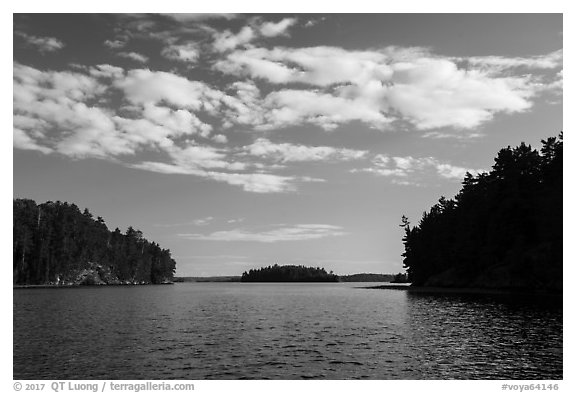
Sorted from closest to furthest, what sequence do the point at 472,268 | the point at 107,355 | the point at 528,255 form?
1. the point at 107,355
2. the point at 528,255
3. the point at 472,268

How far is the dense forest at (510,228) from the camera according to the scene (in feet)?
288

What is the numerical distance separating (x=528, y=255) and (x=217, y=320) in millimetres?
64155

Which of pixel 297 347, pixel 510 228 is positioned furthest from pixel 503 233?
pixel 297 347

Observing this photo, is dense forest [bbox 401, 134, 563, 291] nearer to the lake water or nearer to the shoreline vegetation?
the shoreline vegetation

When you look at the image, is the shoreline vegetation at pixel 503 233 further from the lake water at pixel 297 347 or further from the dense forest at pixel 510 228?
the lake water at pixel 297 347

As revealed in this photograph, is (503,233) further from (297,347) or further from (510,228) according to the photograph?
(297,347)

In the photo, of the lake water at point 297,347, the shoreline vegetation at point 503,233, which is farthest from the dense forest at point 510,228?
the lake water at point 297,347

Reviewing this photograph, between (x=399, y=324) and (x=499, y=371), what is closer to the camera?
(x=499, y=371)

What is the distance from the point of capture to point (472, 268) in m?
117

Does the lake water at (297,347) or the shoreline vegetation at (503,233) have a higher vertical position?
the shoreline vegetation at (503,233)

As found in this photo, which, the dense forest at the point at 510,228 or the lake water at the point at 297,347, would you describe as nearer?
the lake water at the point at 297,347

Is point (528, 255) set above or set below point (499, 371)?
above
